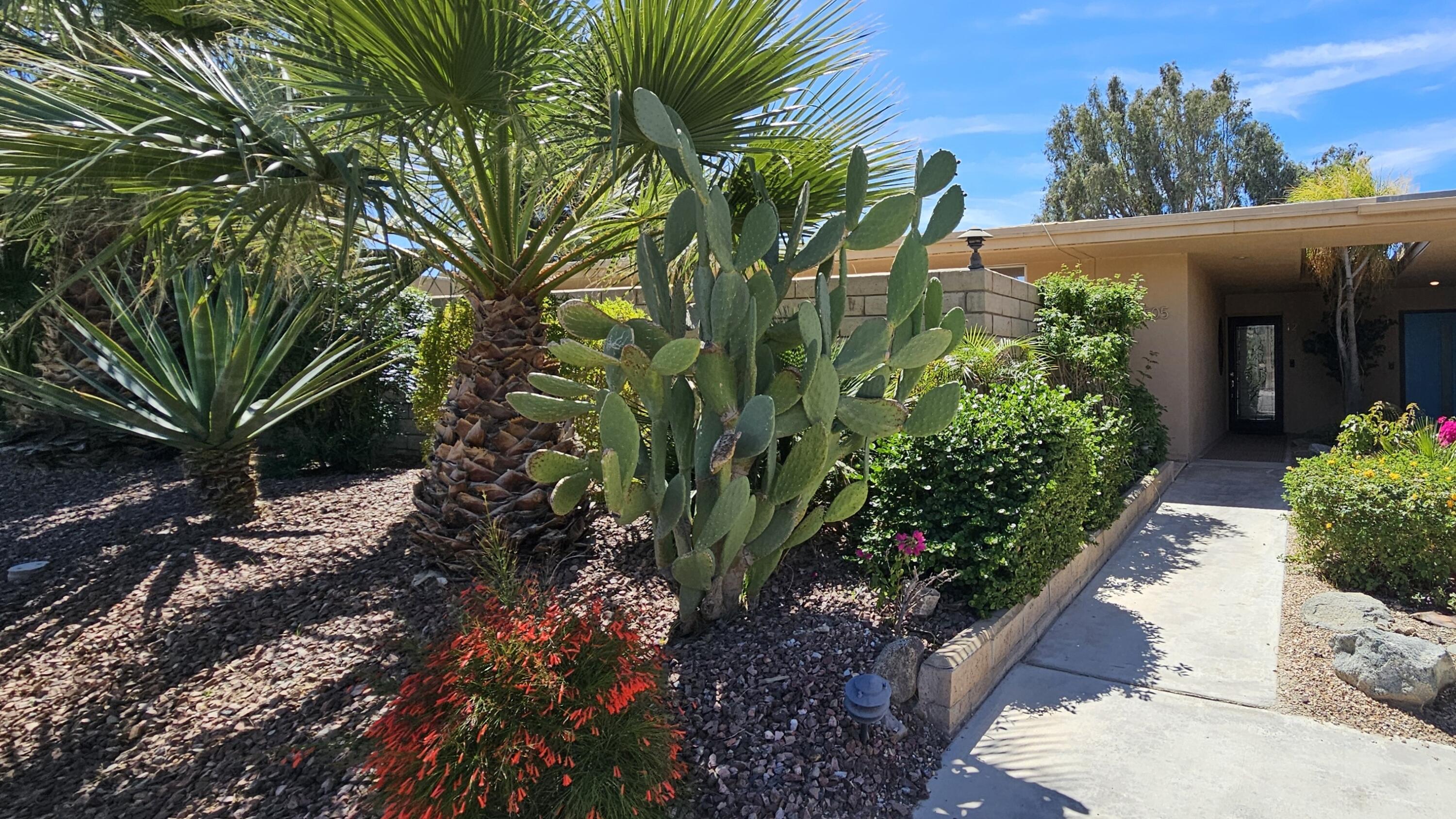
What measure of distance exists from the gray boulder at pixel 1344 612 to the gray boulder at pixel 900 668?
105 inches

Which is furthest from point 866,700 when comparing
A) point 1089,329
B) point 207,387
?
point 1089,329

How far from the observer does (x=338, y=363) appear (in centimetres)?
674

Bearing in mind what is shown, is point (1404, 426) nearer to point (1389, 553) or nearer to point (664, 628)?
point (1389, 553)

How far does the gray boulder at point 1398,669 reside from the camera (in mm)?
3691

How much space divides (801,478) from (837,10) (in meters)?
2.22

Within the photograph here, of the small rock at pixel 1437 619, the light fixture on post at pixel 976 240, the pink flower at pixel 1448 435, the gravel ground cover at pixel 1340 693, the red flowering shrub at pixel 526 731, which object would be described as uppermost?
the light fixture on post at pixel 976 240

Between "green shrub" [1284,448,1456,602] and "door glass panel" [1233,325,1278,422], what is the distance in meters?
11.2

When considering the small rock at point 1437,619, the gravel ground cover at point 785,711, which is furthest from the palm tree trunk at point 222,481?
the small rock at point 1437,619

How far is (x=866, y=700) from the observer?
10.1ft

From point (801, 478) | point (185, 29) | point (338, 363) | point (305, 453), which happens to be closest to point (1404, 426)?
point (801, 478)

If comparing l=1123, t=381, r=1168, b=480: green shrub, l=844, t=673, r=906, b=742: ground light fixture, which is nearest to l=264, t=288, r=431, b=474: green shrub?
l=844, t=673, r=906, b=742: ground light fixture

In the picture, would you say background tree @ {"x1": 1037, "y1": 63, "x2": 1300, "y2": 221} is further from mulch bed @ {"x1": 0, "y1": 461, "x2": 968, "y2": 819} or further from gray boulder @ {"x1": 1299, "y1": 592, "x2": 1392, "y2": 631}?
mulch bed @ {"x1": 0, "y1": 461, "x2": 968, "y2": 819}

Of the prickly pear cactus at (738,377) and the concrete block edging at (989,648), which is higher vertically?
the prickly pear cactus at (738,377)

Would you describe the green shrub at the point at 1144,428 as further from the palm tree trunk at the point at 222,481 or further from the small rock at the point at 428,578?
the palm tree trunk at the point at 222,481
